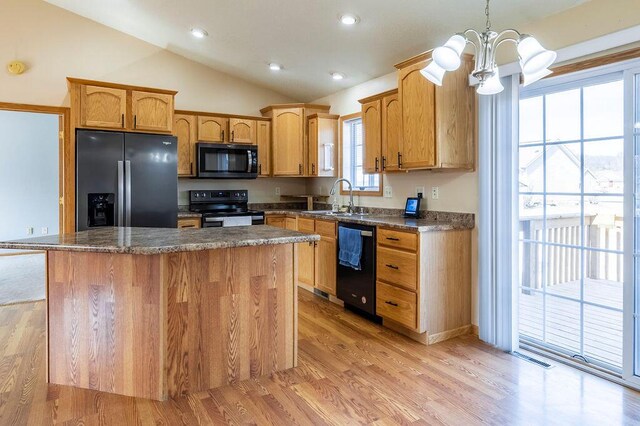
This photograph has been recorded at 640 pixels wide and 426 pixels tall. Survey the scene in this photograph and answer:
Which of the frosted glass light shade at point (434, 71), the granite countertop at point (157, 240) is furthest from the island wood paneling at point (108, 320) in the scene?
the frosted glass light shade at point (434, 71)

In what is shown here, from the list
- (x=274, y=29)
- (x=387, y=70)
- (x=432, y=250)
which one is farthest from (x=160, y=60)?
(x=432, y=250)

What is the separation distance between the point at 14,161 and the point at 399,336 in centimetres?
727

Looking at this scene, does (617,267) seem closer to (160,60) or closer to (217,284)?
(217,284)

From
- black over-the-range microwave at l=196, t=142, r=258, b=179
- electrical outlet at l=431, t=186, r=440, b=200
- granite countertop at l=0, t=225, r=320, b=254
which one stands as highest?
black over-the-range microwave at l=196, t=142, r=258, b=179

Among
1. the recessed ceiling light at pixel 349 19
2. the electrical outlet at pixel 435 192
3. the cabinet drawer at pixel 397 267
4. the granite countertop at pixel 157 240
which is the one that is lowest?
the cabinet drawer at pixel 397 267

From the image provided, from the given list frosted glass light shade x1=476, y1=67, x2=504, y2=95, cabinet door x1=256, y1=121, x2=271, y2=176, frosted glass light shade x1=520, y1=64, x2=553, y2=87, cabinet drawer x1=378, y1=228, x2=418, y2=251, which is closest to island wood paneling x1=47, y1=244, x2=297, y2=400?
cabinet drawer x1=378, y1=228, x2=418, y2=251

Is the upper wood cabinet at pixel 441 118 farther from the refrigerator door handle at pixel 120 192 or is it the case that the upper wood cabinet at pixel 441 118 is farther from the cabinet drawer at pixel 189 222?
the refrigerator door handle at pixel 120 192

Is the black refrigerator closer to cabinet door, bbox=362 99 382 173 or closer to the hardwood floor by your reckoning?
the hardwood floor

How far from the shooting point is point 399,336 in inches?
126

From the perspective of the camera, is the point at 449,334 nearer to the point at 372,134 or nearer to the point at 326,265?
the point at 326,265

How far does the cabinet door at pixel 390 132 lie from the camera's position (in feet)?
11.8

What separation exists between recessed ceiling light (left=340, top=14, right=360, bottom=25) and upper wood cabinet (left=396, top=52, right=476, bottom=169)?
20.8 inches

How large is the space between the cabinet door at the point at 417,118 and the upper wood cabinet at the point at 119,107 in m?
2.53

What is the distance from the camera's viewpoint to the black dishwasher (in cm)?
341
